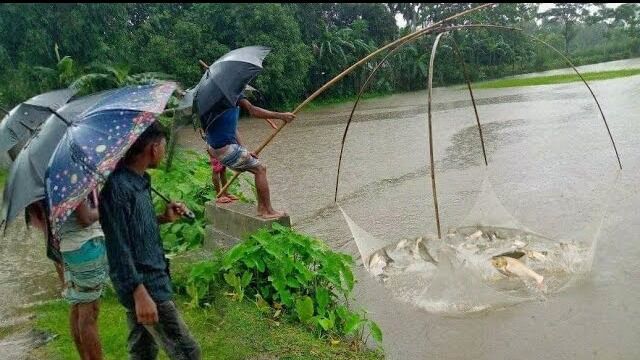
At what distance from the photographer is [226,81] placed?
362 centimetres

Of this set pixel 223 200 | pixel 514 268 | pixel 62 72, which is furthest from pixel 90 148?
pixel 62 72

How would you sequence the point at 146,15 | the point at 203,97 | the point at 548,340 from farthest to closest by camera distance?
1. the point at 146,15
2. the point at 203,97
3. the point at 548,340

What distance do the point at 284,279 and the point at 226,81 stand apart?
136 centimetres

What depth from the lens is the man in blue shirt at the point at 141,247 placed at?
2076 millimetres

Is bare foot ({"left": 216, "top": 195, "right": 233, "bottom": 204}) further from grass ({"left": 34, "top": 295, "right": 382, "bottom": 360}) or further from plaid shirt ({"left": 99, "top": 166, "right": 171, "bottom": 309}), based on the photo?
plaid shirt ({"left": 99, "top": 166, "right": 171, "bottom": 309})

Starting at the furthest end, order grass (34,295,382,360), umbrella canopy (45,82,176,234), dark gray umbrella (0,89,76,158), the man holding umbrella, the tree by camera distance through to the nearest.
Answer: the tree → the man holding umbrella → grass (34,295,382,360) → dark gray umbrella (0,89,76,158) → umbrella canopy (45,82,176,234)

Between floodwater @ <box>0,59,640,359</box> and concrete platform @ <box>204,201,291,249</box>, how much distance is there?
998mm

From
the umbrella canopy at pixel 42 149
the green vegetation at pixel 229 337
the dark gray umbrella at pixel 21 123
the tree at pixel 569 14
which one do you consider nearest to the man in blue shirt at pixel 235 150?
the green vegetation at pixel 229 337

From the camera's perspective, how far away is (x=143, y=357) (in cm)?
250

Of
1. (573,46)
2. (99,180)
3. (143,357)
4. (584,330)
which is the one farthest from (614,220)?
(573,46)

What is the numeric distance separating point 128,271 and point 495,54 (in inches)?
1301

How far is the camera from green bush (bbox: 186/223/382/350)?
3.36m

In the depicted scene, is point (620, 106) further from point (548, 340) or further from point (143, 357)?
point (143, 357)

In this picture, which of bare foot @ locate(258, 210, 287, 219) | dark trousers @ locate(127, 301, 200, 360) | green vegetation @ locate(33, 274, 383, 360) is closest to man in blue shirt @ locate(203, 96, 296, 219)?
bare foot @ locate(258, 210, 287, 219)
